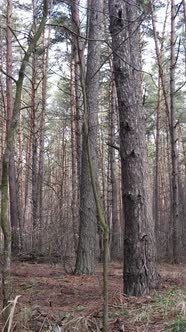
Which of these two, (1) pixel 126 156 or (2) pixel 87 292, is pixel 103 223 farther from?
(2) pixel 87 292

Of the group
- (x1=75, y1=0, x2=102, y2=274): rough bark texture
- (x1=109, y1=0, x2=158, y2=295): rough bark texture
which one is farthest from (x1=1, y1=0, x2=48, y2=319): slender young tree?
(x1=75, y1=0, x2=102, y2=274): rough bark texture

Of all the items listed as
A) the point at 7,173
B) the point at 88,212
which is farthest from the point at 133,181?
the point at 88,212

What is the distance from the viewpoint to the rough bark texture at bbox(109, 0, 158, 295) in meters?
4.94

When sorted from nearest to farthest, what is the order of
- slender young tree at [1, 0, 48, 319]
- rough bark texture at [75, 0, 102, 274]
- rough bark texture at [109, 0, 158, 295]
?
slender young tree at [1, 0, 48, 319] → rough bark texture at [109, 0, 158, 295] → rough bark texture at [75, 0, 102, 274]

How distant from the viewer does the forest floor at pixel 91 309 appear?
11.6 ft

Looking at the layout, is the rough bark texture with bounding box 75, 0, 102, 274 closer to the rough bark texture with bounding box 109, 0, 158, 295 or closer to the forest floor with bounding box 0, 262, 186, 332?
the forest floor with bounding box 0, 262, 186, 332

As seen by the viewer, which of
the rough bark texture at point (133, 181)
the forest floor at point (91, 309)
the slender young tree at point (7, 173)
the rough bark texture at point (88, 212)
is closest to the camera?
the slender young tree at point (7, 173)

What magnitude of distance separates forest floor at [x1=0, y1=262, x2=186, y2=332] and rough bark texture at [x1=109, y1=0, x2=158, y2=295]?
27 centimetres

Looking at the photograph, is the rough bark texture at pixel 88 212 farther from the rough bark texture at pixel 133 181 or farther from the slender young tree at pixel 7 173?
the slender young tree at pixel 7 173

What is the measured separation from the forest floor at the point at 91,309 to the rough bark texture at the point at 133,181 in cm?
27

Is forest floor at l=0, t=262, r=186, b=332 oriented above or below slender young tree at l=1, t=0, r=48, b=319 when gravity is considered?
below

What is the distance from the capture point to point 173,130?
12.2 meters

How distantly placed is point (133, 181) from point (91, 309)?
1594 mm

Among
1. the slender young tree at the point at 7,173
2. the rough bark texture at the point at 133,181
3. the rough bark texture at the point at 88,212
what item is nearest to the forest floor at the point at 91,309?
the rough bark texture at the point at 133,181
